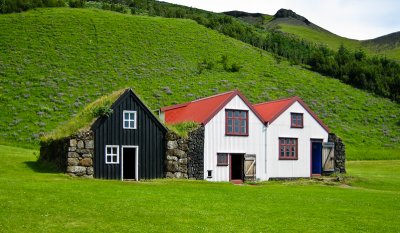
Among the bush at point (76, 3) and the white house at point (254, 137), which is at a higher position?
the bush at point (76, 3)

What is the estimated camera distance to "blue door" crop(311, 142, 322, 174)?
151 feet

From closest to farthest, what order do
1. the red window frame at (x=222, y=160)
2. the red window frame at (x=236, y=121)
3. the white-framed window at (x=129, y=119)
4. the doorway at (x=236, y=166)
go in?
the white-framed window at (x=129, y=119)
the red window frame at (x=222, y=160)
the red window frame at (x=236, y=121)
the doorway at (x=236, y=166)

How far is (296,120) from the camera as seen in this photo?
44.5 metres

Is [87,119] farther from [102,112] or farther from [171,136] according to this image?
[171,136]

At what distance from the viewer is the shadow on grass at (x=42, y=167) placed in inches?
1336

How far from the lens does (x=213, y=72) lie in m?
92.4

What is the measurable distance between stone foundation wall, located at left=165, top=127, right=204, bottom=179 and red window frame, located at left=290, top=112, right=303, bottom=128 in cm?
988

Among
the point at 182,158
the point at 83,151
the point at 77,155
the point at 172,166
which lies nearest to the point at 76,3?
the point at 182,158

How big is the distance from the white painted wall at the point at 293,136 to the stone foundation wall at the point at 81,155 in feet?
51.7

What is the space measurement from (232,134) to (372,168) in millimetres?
19042

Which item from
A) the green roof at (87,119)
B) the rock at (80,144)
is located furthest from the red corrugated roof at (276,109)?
the rock at (80,144)

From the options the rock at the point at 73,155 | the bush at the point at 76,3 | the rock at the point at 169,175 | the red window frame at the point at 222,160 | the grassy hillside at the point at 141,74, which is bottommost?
the rock at the point at 169,175

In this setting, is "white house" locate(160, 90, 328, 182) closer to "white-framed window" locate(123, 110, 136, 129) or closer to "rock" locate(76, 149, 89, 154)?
"white-framed window" locate(123, 110, 136, 129)

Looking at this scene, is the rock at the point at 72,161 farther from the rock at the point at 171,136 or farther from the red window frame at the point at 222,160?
the red window frame at the point at 222,160
